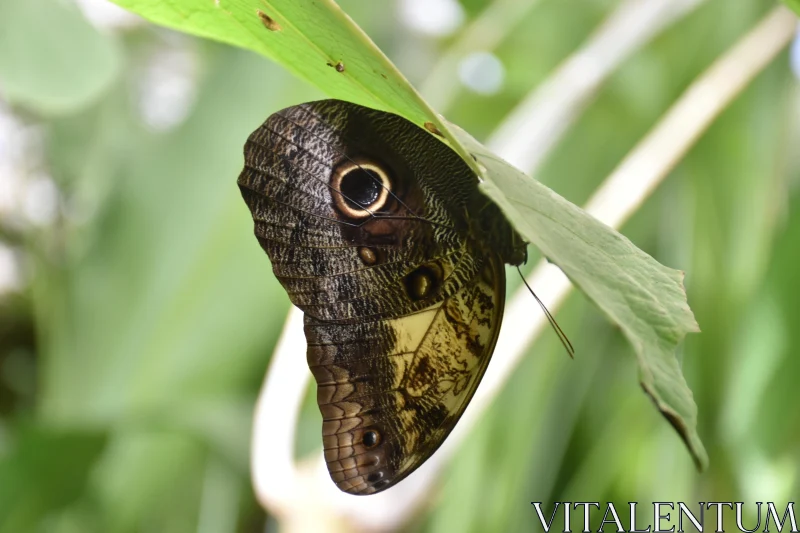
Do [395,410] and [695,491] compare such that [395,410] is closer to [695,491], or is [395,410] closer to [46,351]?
[695,491]

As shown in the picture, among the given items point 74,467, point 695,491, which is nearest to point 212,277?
point 74,467

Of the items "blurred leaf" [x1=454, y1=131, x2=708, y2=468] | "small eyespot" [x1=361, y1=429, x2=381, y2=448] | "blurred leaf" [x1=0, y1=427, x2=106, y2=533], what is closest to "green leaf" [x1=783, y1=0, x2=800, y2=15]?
"blurred leaf" [x1=454, y1=131, x2=708, y2=468]

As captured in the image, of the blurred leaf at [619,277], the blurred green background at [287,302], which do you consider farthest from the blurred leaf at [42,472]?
the blurred leaf at [619,277]

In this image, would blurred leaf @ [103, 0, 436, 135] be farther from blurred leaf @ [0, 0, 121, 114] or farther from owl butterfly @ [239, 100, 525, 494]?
blurred leaf @ [0, 0, 121, 114]

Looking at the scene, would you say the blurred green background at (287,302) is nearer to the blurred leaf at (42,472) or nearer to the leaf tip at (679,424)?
the blurred leaf at (42,472)

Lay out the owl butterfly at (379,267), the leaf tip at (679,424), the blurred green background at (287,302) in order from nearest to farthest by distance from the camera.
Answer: the leaf tip at (679,424) → the owl butterfly at (379,267) → the blurred green background at (287,302)

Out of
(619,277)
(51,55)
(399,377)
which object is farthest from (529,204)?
(51,55)

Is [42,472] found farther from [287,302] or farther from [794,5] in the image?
Result: [794,5]
